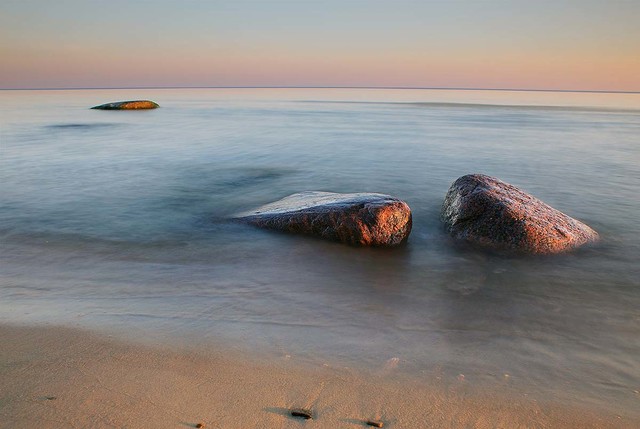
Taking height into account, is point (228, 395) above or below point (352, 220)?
below

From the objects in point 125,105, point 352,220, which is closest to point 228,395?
point 352,220

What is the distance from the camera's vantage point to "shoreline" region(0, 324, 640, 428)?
2486 millimetres

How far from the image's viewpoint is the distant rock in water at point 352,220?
5.64 m

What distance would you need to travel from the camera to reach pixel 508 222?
5.68 meters

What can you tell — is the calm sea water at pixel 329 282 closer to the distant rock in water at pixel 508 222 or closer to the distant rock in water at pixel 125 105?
the distant rock in water at pixel 508 222

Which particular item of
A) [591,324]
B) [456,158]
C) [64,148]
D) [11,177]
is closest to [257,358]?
[591,324]

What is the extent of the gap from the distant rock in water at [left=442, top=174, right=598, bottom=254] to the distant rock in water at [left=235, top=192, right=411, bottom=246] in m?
0.76

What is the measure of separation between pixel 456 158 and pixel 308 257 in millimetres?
10476

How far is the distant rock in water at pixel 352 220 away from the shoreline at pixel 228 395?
8.77ft

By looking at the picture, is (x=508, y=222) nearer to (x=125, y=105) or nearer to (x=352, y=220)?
(x=352, y=220)

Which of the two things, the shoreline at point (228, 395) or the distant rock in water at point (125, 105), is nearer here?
the shoreline at point (228, 395)

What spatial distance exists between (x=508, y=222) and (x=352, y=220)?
1867 mm

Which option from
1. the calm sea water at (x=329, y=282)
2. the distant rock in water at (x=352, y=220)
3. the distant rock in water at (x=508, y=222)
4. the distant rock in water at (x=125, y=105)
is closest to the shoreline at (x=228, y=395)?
the calm sea water at (x=329, y=282)

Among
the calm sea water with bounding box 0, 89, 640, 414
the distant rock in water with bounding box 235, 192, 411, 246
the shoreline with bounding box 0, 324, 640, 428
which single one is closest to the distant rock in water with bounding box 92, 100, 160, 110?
Result: the calm sea water with bounding box 0, 89, 640, 414
